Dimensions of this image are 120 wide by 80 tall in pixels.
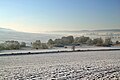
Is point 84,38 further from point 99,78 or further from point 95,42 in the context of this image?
point 99,78

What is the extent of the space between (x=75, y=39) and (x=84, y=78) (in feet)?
149

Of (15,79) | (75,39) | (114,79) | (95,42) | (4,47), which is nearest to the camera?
(114,79)

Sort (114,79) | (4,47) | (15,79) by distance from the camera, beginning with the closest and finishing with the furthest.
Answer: (114,79)
(15,79)
(4,47)

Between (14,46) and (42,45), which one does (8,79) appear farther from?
(42,45)

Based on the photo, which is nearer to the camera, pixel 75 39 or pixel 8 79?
pixel 8 79

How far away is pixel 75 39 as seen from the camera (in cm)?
5222

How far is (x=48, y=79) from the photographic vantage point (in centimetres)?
686

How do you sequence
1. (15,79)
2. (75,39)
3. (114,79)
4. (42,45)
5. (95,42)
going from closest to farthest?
1. (114,79)
2. (15,79)
3. (42,45)
4. (95,42)
5. (75,39)

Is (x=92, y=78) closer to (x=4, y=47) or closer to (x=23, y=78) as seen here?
(x=23, y=78)

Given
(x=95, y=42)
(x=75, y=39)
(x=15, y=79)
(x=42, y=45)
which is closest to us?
Result: (x=15, y=79)

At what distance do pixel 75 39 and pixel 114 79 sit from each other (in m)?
45.8

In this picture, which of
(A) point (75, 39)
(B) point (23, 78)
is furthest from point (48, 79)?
(A) point (75, 39)

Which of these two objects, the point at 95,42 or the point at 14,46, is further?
the point at 95,42

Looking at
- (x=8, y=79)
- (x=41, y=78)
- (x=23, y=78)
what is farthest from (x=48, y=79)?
(x=8, y=79)
